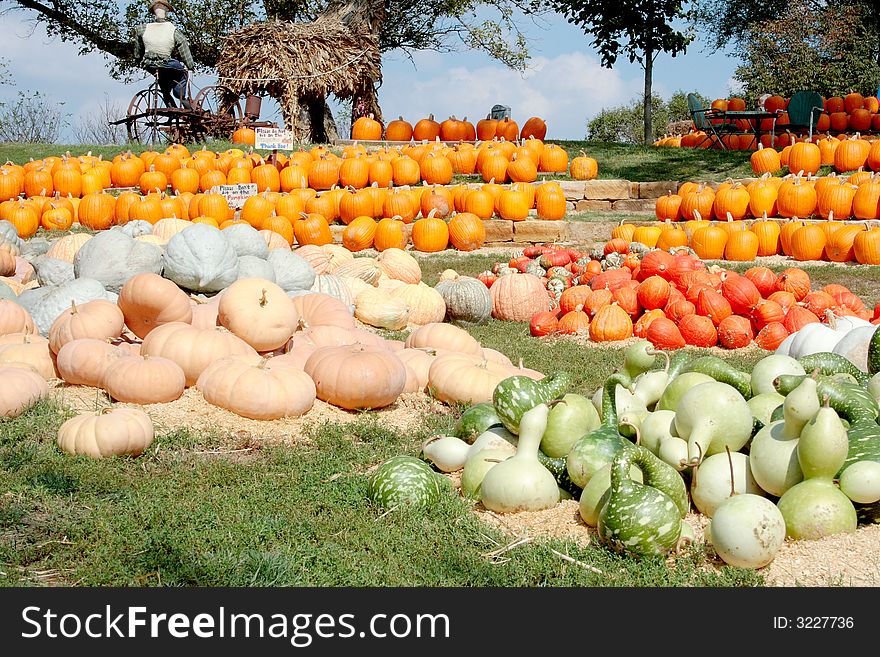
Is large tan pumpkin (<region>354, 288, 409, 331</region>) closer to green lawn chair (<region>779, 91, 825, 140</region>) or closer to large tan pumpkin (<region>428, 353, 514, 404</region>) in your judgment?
large tan pumpkin (<region>428, 353, 514, 404</region>)

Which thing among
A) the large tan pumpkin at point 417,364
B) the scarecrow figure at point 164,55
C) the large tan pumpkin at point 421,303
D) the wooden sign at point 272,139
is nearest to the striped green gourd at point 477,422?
the large tan pumpkin at point 417,364

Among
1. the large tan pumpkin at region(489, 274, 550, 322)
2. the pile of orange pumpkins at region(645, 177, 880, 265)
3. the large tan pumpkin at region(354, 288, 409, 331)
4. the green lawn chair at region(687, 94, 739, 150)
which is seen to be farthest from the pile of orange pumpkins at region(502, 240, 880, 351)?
the green lawn chair at region(687, 94, 739, 150)

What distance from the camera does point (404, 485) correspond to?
336 centimetres

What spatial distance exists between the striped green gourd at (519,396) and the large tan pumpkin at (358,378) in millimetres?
1110

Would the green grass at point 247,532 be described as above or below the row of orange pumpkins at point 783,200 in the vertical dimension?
below

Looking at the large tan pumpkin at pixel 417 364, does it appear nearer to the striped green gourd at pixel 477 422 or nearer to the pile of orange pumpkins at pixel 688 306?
the striped green gourd at pixel 477 422

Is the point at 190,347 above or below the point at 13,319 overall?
below

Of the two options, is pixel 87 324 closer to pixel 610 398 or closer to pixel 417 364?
pixel 417 364

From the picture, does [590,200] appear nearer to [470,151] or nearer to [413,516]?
[470,151]

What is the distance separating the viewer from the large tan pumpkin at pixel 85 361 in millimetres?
4637

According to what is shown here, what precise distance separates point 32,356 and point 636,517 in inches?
141

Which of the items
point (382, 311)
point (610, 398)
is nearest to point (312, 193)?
point (382, 311)

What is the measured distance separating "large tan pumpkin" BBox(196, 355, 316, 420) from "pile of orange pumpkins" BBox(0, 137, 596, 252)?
5275 millimetres

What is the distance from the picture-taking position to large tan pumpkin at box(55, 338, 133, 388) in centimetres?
464
